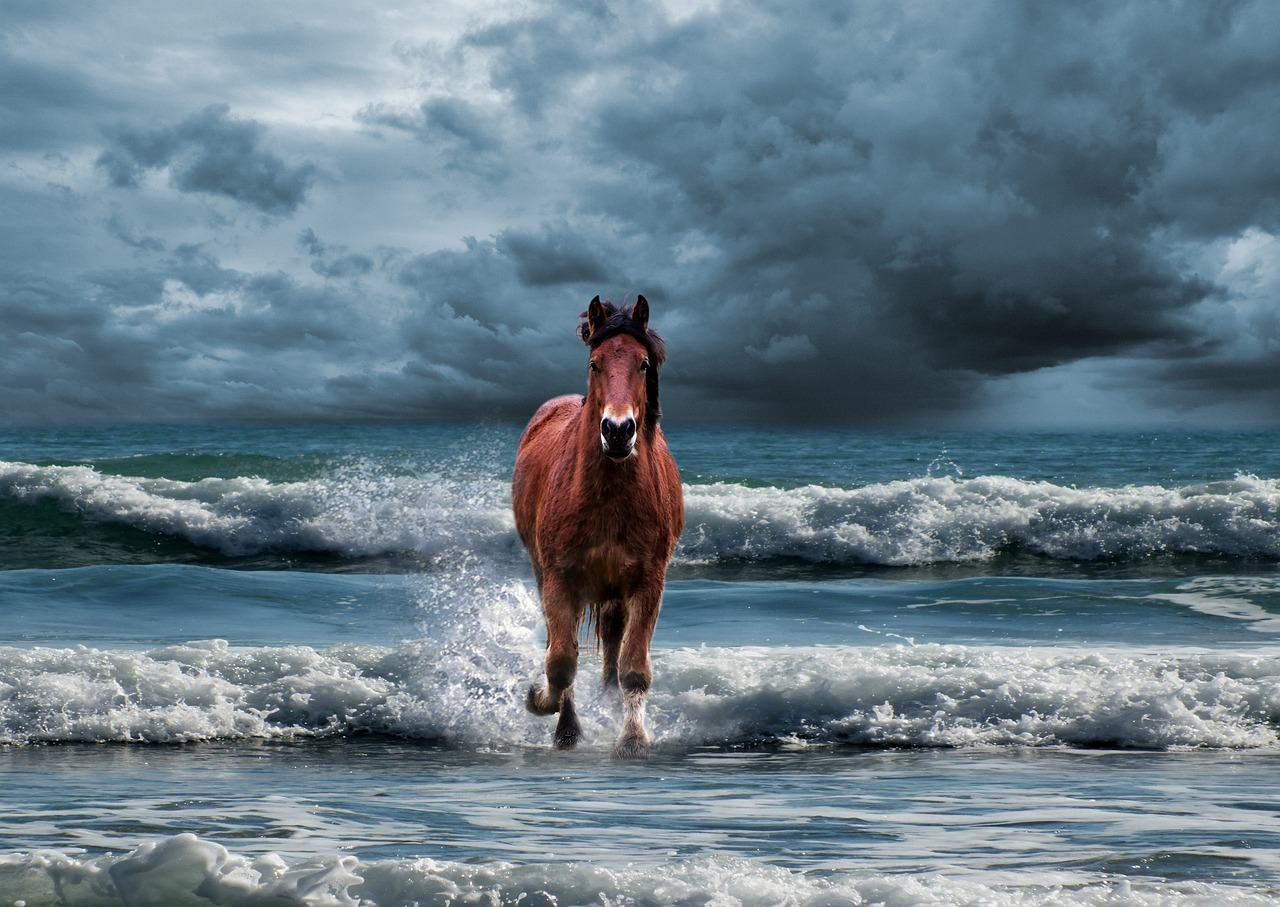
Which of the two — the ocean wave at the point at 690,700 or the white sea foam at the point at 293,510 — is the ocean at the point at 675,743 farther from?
the white sea foam at the point at 293,510

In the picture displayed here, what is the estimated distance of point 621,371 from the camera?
5664 mm

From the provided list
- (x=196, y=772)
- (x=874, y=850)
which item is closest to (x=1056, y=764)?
(x=874, y=850)

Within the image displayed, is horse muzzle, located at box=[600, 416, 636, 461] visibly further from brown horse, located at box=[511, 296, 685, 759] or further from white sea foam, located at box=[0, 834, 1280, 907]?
white sea foam, located at box=[0, 834, 1280, 907]

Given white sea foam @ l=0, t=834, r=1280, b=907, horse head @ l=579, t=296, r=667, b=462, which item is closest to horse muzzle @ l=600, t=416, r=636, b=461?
horse head @ l=579, t=296, r=667, b=462

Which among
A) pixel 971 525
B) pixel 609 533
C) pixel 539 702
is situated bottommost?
pixel 539 702

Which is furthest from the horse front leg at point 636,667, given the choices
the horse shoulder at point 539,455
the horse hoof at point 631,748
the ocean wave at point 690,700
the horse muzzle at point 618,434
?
the horse muzzle at point 618,434

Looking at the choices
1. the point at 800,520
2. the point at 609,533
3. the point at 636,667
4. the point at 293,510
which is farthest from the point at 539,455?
the point at 293,510

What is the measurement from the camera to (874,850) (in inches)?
195

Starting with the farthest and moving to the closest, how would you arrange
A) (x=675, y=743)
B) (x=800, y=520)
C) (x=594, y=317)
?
1. (x=800, y=520)
2. (x=675, y=743)
3. (x=594, y=317)

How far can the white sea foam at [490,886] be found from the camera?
4125 millimetres

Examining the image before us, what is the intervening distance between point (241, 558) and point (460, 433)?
100 feet

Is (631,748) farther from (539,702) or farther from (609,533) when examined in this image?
(609,533)

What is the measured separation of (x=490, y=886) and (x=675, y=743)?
400 cm

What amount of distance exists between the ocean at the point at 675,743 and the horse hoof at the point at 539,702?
1.11 feet
